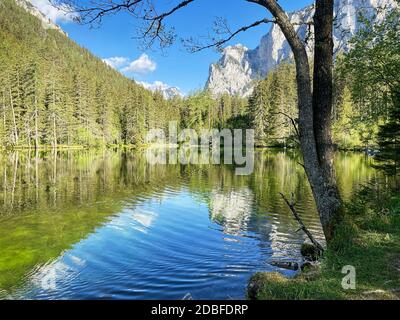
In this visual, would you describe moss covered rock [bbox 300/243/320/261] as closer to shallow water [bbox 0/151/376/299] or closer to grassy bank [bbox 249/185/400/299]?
shallow water [bbox 0/151/376/299]

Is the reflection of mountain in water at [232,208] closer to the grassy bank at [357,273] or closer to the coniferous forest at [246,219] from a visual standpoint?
the coniferous forest at [246,219]

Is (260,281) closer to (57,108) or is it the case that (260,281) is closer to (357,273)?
(357,273)

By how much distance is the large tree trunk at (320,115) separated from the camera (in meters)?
7.48

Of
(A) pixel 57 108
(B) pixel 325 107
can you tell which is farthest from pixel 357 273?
(A) pixel 57 108

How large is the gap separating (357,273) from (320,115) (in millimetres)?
3222

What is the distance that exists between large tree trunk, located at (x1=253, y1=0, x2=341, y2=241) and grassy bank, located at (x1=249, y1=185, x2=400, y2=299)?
1.73 feet

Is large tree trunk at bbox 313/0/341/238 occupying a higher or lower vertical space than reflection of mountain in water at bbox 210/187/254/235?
higher

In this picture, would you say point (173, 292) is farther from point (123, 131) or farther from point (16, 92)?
point (123, 131)

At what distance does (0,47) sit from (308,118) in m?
102

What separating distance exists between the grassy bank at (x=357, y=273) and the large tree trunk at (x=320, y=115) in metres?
0.53

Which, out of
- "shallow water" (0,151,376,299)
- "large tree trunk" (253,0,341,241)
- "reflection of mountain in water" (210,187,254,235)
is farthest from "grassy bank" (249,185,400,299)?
"reflection of mountain in water" (210,187,254,235)

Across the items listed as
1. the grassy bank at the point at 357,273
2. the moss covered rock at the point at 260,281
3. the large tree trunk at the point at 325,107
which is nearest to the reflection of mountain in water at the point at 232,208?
the grassy bank at the point at 357,273

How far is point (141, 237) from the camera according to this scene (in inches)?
538

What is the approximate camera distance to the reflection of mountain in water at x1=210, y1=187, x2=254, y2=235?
15898 millimetres
